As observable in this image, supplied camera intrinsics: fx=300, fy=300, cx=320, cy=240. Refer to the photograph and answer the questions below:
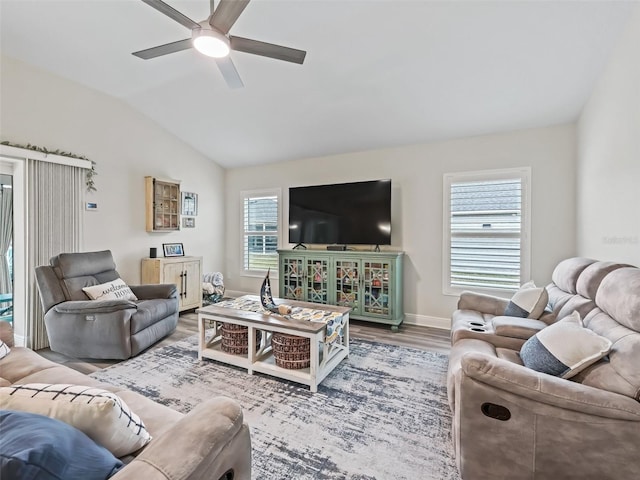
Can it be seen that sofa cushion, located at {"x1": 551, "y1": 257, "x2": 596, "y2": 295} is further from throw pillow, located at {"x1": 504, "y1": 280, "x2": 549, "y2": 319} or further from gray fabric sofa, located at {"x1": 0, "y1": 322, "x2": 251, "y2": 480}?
gray fabric sofa, located at {"x1": 0, "y1": 322, "x2": 251, "y2": 480}

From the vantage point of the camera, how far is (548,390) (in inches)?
50.4

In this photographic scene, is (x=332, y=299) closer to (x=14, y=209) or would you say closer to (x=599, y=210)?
(x=599, y=210)

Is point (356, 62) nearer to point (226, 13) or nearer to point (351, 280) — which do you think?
point (226, 13)

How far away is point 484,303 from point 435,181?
171 cm

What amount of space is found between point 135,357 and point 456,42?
4022 millimetres

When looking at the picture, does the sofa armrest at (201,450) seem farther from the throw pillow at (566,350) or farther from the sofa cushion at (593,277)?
the sofa cushion at (593,277)

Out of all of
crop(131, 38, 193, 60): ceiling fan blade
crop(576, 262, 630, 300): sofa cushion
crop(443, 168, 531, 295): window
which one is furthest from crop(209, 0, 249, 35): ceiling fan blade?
crop(443, 168, 531, 295): window

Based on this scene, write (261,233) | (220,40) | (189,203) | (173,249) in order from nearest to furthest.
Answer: (220,40) → (173,249) → (189,203) → (261,233)

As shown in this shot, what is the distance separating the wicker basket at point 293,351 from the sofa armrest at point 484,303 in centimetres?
161

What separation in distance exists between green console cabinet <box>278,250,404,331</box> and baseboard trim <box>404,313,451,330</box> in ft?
0.59

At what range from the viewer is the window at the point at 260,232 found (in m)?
5.14

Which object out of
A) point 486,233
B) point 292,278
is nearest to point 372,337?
point 292,278

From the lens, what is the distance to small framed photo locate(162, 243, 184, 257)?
4.55 meters

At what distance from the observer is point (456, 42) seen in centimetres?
246
